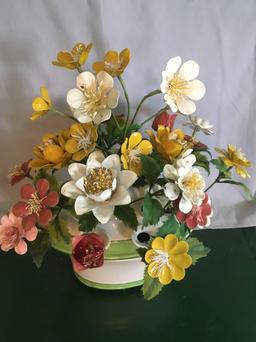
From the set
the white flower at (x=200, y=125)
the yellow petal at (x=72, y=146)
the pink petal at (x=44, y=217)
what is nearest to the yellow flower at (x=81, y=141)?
the yellow petal at (x=72, y=146)

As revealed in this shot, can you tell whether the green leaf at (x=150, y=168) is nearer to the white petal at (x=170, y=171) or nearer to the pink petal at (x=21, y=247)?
the white petal at (x=170, y=171)

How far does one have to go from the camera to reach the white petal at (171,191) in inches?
26.4

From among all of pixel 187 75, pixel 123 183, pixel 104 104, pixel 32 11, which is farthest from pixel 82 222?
pixel 32 11

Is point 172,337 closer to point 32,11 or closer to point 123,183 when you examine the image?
point 123,183

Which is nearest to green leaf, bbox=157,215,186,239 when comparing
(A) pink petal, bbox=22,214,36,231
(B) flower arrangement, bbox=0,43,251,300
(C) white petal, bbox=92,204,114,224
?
(B) flower arrangement, bbox=0,43,251,300

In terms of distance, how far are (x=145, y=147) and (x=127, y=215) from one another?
117mm

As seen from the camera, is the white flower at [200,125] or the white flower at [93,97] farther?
the white flower at [200,125]

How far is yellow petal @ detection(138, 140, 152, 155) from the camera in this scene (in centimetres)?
72

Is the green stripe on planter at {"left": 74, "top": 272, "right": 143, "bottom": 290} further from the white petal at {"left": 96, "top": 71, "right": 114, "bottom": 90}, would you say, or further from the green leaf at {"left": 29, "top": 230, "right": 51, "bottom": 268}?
the white petal at {"left": 96, "top": 71, "right": 114, "bottom": 90}

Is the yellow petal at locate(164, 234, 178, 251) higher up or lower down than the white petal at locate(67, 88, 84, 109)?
lower down

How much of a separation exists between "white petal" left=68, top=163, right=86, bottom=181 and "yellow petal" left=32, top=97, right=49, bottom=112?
12cm

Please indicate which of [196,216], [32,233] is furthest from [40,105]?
[196,216]

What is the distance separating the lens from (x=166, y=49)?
87cm

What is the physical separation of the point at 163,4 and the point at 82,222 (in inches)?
17.5
